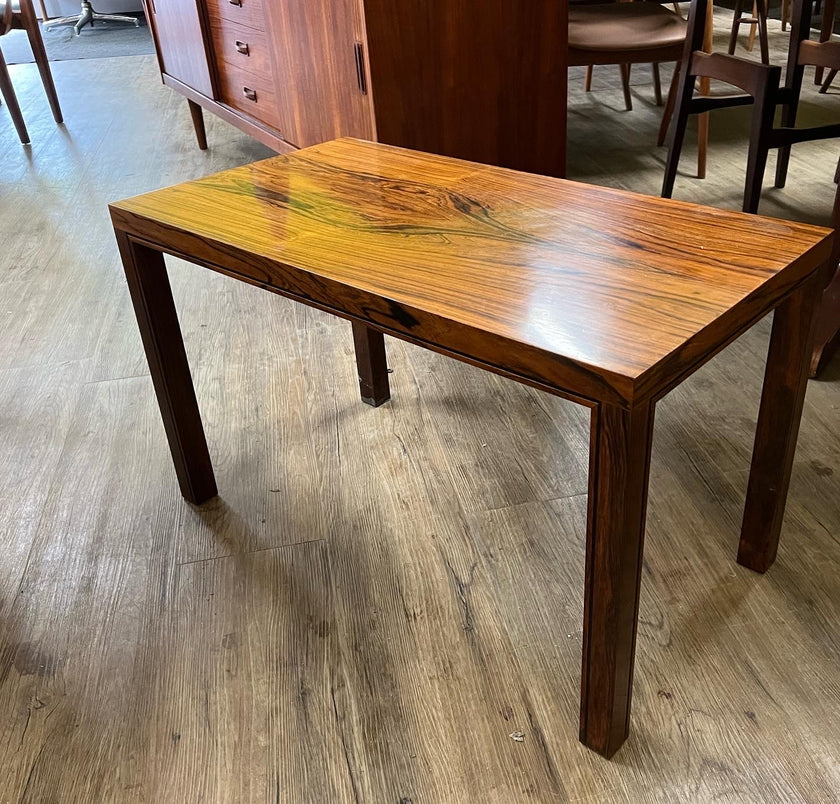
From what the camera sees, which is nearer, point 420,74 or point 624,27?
point 420,74

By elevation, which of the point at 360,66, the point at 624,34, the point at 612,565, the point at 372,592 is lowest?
the point at 372,592

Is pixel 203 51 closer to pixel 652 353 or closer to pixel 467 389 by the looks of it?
pixel 467 389

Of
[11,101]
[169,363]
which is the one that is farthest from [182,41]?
[169,363]

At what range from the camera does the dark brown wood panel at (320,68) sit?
165 cm

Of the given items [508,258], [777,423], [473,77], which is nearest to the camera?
[508,258]

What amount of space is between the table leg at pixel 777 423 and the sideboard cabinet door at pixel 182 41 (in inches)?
89.5

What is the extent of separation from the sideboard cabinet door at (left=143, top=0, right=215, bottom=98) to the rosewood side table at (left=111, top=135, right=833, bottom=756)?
1731 mm

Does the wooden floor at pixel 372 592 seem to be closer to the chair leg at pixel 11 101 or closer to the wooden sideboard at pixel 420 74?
the wooden sideboard at pixel 420 74

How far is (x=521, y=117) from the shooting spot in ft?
6.19

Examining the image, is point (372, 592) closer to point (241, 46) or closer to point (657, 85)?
point (241, 46)

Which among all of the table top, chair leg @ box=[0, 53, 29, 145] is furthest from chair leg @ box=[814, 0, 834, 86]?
chair leg @ box=[0, 53, 29, 145]

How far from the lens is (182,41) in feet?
9.19

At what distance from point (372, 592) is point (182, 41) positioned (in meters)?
2.43

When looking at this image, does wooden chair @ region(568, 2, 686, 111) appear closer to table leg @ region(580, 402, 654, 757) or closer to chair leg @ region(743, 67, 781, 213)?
chair leg @ region(743, 67, 781, 213)
